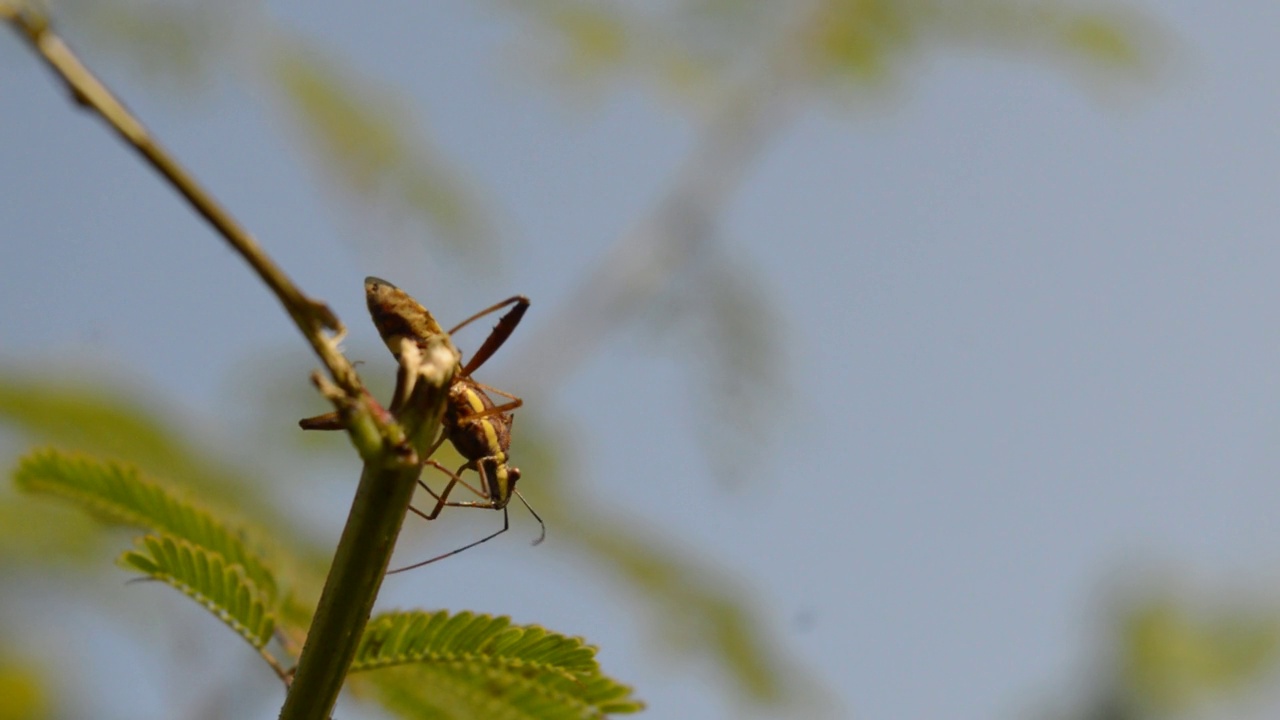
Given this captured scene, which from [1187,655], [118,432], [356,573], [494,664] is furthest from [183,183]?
[1187,655]

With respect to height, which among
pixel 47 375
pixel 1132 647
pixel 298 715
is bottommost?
pixel 298 715

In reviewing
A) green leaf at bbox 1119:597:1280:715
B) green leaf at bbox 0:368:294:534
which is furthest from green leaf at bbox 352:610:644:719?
green leaf at bbox 1119:597:1280:715

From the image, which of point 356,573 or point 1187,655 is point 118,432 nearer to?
point 356,573

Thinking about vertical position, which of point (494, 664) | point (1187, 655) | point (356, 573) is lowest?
point (356, 573)

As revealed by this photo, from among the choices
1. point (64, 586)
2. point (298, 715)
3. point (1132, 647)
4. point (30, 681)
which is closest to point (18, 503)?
point (64, 586)

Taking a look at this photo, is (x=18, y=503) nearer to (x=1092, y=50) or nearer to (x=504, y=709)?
(x=504, y=709)

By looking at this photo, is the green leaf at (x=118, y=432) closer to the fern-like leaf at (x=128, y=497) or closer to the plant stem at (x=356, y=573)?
the fern-like leaf at (x=128, y=497)
